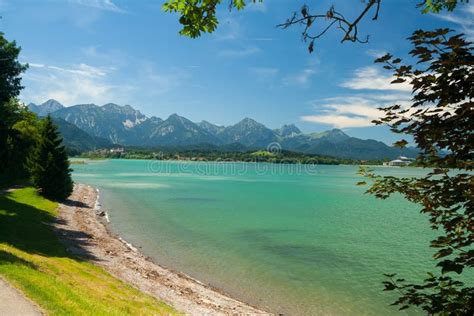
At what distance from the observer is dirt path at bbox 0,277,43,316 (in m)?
12.4

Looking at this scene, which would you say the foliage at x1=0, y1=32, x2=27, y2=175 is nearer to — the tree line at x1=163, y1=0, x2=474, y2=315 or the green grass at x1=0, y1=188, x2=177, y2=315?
the green grass at x1=0, y1=188, x2=177, y2=315

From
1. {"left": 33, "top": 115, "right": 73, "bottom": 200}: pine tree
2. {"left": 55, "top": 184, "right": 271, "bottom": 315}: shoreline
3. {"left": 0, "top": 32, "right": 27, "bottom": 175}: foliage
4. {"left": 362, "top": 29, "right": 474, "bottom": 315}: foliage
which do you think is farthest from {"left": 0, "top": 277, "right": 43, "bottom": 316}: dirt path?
{"left": 33, "top": 115, "right": 73, "bottom": 200}: pine tree

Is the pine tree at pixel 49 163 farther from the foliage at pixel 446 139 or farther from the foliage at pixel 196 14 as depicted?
the foliage at pixel 446 139

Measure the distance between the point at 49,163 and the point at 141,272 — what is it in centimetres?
3264

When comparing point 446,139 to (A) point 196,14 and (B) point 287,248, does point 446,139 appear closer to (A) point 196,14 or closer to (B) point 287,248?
(A) point 196,14

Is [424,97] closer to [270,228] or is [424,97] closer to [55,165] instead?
[270,228]

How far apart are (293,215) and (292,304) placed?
41987 mm

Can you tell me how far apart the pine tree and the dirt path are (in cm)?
4297

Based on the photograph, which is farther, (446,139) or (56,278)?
(56,278)

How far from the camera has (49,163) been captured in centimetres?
5297

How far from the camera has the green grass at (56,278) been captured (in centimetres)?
1440

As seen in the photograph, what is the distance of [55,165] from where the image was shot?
53594 mm

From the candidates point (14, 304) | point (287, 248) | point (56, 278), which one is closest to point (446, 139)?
point (14, 304)

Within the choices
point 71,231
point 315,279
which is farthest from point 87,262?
point 315,279
